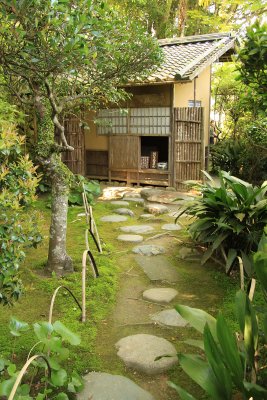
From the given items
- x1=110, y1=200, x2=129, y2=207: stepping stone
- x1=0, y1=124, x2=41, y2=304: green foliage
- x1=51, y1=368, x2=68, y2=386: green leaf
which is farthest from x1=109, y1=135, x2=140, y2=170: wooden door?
x1=51, y1=368, x2=68, y2=386: green leaf

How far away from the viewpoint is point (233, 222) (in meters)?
4.62

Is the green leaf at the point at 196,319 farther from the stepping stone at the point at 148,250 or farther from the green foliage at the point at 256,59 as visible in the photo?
the stepping stone at the point at 148,250

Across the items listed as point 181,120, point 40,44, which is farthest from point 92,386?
point 181,120

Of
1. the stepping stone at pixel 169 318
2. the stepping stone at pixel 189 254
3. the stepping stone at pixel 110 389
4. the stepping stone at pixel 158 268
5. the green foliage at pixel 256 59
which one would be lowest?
the stepping stone at pixel 110 389

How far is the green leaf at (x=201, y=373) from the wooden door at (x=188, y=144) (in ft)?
27.4

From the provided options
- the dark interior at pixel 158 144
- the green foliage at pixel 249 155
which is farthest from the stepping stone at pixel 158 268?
the dark interior at pixel 158 144

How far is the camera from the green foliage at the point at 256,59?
12.1 feet

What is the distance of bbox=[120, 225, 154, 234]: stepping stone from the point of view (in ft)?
21.5

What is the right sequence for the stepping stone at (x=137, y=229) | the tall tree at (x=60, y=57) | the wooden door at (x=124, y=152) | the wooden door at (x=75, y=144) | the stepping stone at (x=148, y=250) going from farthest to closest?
A: the wooden door at (x=75, y=144)
the wooden door at (x=124, y=152)
the stepping stone at (x=137, y=229)
the stepping stone at (x=148, y=250)
the tall tree at (x=60, y=57)

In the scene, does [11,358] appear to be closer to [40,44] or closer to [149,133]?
[40,44]

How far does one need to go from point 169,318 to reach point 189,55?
928 cm

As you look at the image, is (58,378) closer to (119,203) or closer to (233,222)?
(233,222)

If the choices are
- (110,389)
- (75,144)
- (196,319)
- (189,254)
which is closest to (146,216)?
(189,254)

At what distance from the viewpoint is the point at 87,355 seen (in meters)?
3.00
